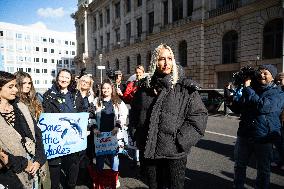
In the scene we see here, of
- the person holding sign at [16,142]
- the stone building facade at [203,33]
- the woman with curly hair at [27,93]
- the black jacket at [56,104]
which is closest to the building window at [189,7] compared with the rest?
the stone building facade at [203,33]

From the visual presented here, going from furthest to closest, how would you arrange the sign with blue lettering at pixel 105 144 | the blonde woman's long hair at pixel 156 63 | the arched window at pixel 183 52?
→ the arched window at pixel 183 52 < the sign with blue lettering at pixel 105 144 < the blonde woman's long hair at pixel 156 63

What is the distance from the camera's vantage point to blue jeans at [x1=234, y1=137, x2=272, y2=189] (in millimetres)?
3516

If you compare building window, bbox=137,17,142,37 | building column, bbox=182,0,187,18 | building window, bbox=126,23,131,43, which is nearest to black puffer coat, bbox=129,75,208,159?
building column, bbox=182,0,187,18

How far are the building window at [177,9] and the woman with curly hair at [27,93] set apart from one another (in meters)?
24.7

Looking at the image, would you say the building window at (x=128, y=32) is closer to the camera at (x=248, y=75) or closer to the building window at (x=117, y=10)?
the building window at (x=117, y=10)

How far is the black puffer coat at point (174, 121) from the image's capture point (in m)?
2.43

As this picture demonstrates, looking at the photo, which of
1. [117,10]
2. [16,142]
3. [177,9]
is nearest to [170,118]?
[16,142]

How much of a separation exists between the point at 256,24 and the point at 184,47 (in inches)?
325

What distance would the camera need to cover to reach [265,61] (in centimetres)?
1838

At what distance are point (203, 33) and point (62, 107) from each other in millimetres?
21617

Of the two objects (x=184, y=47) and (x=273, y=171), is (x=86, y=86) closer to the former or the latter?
(x=273, y=171)

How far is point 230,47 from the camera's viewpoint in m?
21.5

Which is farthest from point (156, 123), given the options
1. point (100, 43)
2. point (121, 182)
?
point (100, 43)

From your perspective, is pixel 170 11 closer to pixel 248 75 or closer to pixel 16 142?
pixel 248 75
